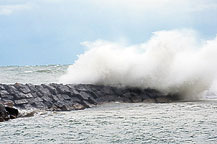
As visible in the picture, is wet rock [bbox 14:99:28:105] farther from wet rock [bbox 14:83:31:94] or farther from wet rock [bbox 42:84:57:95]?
wet rock [bbox 42:84:57:95]

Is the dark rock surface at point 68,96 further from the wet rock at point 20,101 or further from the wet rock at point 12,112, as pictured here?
the wet rock at point 12,112

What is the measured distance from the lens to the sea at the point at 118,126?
899 cm

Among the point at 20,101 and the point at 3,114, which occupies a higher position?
the point at 20,101

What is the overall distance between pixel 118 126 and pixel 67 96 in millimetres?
4884

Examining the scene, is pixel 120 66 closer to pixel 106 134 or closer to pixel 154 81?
pixel 154 81

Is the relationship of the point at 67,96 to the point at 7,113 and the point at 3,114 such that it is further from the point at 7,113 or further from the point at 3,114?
the point at 3,114

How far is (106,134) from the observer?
Result: 9523 mm

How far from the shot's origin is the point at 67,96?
49.1 ft

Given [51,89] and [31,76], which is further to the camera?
[31,76]

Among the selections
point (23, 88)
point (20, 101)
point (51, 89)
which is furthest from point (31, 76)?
point (20, 101)

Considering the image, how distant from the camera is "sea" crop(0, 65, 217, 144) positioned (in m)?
8.99

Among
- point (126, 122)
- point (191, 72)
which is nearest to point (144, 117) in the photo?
point (126, 122)

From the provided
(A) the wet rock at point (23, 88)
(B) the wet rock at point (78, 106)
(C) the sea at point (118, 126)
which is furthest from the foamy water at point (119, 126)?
(A) the wet rock at point (23, 88)

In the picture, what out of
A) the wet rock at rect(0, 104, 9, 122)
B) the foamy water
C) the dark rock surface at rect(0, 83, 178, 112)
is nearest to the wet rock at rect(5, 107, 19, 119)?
the wet rock at rect(0, 104, 9, 122)
